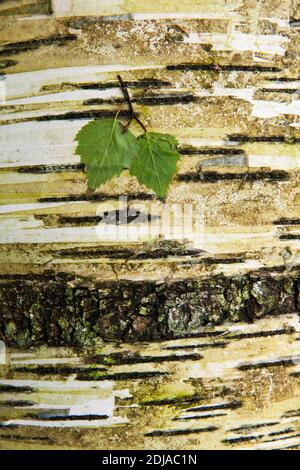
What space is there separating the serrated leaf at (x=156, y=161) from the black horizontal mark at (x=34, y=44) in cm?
35

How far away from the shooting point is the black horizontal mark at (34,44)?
132 centimetres

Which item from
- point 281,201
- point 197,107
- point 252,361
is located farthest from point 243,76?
point 252,361

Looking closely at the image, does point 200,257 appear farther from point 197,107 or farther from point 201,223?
point 197,107

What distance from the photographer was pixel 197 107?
133cm

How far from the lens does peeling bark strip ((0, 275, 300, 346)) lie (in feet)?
4.43

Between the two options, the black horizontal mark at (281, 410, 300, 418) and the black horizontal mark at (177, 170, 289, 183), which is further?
the black horizontal mark at (281, 410, 300, 418)

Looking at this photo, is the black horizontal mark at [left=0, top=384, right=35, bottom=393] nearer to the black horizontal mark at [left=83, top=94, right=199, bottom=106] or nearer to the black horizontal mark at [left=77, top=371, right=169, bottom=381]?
the black horizontal mark at [left=77, top=371, right=169, bottom=381]

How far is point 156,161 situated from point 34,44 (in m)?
0.49

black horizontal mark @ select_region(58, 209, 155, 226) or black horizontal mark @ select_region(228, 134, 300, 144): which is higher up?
black horizontal mark @ select_region(228, 134, 300, 144)

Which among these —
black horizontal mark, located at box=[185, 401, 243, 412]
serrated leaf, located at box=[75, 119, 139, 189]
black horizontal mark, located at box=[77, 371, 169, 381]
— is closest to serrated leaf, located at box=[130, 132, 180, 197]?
serrated leaf, located at box=[75, 119, 139, 189]

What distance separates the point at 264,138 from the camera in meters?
1.37

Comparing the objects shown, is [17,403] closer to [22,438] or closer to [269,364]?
[22,438]

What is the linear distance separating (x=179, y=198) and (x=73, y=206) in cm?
31

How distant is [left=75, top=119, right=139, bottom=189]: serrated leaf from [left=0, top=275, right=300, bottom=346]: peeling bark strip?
33cm
